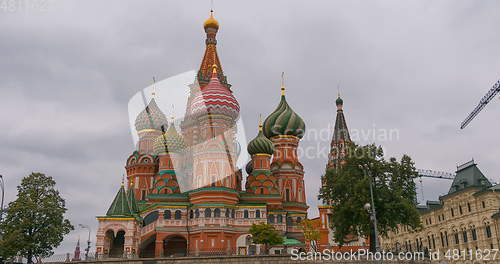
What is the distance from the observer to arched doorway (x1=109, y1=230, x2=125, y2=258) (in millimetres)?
42406

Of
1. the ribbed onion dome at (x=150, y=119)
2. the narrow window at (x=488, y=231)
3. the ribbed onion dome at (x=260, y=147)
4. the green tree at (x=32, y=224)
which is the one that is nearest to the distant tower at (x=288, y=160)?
the ribbed onion dome at (x=260, y=147)

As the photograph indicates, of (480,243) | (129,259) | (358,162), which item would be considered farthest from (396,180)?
(480,243)

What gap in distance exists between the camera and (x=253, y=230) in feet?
124

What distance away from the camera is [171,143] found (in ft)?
168

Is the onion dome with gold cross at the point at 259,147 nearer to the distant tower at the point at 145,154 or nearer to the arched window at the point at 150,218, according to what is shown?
the distant tower at the point at 145,154

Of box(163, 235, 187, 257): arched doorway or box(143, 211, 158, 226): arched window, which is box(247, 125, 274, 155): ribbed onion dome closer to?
box(163, 235, 187, 257): arched doorway

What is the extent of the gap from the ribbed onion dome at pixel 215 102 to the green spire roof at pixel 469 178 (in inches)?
1144

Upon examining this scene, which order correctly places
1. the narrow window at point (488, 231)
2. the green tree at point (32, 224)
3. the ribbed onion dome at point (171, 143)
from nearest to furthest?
the green tree at point (32, 224) → the narrow window at point (488, 231) → the ribbed onion dome at point (171, 143)

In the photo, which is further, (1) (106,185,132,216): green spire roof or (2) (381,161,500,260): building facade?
(2) (381,161,500,260): building facade

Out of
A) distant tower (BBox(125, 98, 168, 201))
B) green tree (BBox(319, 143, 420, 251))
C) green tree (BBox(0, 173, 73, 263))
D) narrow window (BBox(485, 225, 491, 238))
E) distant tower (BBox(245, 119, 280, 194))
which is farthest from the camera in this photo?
distant tower (BBox(125, 98, 168, 201))

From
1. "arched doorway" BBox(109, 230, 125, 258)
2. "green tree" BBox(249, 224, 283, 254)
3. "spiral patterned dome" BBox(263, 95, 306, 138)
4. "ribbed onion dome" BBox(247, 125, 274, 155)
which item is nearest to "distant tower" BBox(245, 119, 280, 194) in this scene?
"ribbed onion dome" BBox(247, 125, 274, 155)

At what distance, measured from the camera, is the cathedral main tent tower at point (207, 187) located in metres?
42.2

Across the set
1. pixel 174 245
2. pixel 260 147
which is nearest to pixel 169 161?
pixel 174 245

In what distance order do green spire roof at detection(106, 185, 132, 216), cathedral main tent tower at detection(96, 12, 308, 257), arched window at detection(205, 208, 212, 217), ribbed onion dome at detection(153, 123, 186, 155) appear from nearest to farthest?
green spire roof at detection(106, 185, 132, 216) → cathedral main tent tower at detection(96, 12, 308, 257) → arched window at detection(205, 208, 212, 217) → ribbed onion dome at detection(153, 123, 186, 155)
